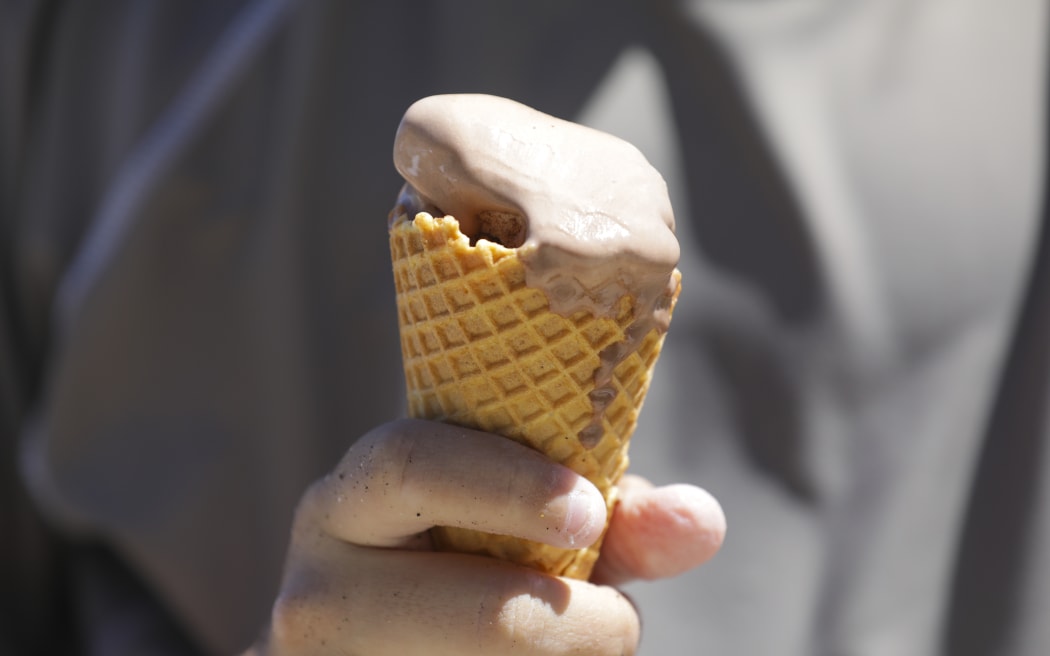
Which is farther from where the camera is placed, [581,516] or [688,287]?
[688,287]

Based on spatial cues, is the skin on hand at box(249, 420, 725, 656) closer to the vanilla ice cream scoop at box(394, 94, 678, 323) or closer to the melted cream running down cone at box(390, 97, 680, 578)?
the melted cream running down cone at box(390, 97, 680, 578)

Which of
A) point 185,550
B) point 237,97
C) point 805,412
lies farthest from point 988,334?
point 185,550

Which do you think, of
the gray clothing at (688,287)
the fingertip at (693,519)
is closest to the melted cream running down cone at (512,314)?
the fingertip at (693,519)

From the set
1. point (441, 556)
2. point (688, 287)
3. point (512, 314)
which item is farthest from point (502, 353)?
point (688, 287)

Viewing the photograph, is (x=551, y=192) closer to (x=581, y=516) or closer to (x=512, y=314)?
(x=512, y=314)

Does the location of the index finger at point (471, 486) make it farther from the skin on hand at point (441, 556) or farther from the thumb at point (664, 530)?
the thumb at point (664, 530)

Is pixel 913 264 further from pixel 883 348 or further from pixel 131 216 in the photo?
pixel 131 216
